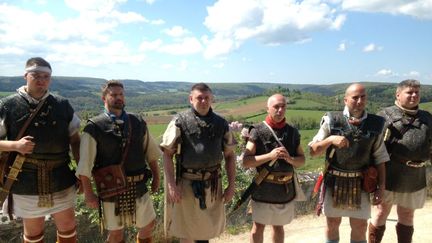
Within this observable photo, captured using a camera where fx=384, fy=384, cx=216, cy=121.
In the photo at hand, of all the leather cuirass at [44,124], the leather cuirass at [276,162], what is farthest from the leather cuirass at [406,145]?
the leather cuirass at [44,124]

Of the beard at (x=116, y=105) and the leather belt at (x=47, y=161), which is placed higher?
the beard at (x=116, y=105)

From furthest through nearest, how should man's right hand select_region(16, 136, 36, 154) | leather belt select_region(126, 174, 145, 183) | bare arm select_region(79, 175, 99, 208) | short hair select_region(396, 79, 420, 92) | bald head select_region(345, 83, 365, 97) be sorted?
short hair select_region(396, 79, 420, 92) < bald head select_region(345, 83, 365, 97) < leather belt select_region(126, 174, 145, 183) < bare arm select_region(79, 175, 99, 208) < man's right hand select_region(16, 136, 36, 154)

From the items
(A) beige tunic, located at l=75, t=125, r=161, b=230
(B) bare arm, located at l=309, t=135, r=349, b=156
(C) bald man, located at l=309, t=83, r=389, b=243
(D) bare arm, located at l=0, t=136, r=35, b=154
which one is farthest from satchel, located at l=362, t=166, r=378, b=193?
(D) bare arm, located at l=0, t=136, r=35, b=154

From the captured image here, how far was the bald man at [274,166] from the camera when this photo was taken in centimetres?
385

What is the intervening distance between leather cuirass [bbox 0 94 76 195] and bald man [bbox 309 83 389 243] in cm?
241

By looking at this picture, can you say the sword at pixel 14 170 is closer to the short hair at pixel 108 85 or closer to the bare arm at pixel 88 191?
the bare arm at pixel 88 191

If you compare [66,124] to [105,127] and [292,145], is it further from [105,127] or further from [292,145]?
[292,145]

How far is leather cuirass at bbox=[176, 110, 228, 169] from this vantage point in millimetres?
3668

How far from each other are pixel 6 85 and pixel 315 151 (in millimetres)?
97567

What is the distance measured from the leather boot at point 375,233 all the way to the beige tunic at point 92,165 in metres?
2.50

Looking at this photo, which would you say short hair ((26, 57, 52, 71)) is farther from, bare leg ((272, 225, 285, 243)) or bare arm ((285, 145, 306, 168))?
bare leg ((272, 225, 285, 243))

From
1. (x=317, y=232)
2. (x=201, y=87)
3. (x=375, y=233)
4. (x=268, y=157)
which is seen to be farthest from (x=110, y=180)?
(x=317, y=232)

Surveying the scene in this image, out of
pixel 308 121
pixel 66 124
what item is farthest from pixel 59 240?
pixel 308 121

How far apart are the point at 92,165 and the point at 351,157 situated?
2.49 meters
